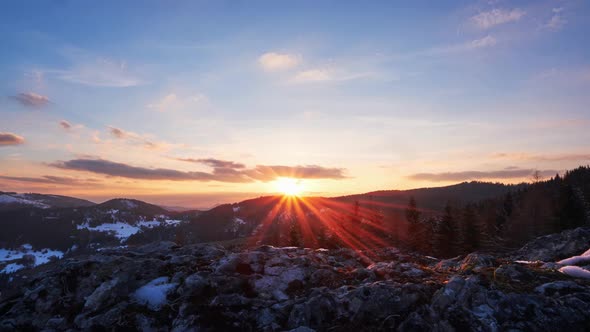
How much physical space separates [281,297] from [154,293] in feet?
22.5

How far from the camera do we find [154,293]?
50.1 feet

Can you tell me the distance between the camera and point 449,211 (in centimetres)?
5844

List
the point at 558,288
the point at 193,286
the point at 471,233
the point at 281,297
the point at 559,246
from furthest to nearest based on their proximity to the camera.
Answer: the point at 471,233, the point at 559,246, the point at 193,286, the point at 281,297, the point at 558,288

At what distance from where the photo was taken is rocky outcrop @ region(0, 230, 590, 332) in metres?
12.0

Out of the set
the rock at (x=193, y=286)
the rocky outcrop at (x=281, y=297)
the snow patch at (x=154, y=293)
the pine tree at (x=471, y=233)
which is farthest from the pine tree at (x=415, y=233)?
the snow patch at (x=154, y=293)

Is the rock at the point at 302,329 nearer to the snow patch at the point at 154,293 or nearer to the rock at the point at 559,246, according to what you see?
the snow patch at the point at 154,293

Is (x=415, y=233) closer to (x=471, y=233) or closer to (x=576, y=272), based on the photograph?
(x=471, y=233)

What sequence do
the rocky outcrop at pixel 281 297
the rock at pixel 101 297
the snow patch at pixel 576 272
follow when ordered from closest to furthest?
the rocky outcrop at pixel 281 297 < the snow patch at pixel 576 272 < the rock at pixel 101 297

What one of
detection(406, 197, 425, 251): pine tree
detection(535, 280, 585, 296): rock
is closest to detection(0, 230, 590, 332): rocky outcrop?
detection(535, 280, 585, 296): rock

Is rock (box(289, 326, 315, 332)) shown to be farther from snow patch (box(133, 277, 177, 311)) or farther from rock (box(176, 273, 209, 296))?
snow patch (box(133, 277, 177, 311))

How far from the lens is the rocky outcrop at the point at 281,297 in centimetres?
1199

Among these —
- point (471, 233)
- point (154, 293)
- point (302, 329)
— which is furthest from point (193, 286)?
point (471, 233)

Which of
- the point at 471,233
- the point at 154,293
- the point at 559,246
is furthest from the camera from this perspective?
the point at 471,233

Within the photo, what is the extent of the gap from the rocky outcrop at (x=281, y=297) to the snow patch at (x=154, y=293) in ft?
0.20
